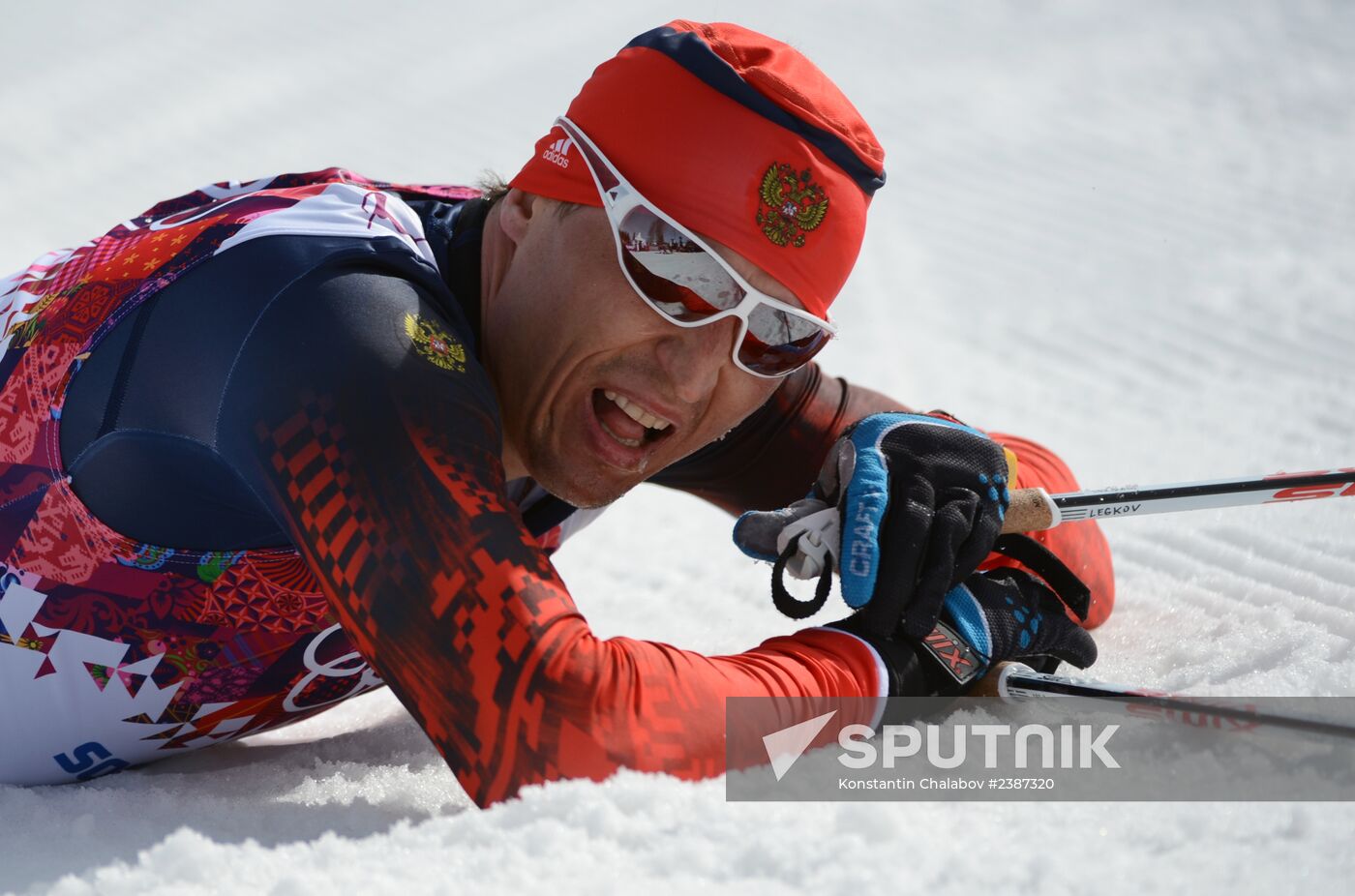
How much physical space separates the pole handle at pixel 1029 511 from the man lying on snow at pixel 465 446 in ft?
0.15

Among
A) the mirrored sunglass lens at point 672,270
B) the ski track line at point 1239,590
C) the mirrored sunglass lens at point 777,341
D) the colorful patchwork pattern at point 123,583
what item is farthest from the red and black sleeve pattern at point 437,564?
the ski track line at point 1239,590

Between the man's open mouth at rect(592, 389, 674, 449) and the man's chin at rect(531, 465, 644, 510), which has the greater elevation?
the man's open mouth at rect(592, 389, 674, 449)

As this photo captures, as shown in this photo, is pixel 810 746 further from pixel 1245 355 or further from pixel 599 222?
pixel 1245 355

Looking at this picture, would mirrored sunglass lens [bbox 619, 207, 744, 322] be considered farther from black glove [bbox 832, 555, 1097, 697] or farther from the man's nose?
black glove [bbox 832, 555, 1097, 697]

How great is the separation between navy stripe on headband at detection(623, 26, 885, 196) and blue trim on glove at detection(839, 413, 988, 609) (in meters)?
0.35

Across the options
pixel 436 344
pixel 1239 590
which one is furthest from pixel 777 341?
pixel 1239 590

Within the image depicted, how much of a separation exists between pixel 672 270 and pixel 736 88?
0.81 ft

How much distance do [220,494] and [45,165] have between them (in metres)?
3.58

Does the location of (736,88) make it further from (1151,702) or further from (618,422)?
(1151,702)

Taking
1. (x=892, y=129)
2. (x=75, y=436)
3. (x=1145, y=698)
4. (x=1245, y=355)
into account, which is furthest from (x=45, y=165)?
(x=1145, y=698)

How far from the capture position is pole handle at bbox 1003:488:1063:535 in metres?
1.74

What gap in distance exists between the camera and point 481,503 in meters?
1.33

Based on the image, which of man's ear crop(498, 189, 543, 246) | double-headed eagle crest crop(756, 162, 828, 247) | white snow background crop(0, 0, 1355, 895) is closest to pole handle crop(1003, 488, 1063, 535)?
white snow background crop(0, 0, 1355, 895)

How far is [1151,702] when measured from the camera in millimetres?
1575
